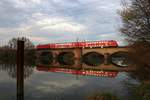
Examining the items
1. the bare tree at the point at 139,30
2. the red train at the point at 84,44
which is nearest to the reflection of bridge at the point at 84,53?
the red train at the point at 84,44

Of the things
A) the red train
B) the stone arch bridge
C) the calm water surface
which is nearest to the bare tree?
the calm water surface

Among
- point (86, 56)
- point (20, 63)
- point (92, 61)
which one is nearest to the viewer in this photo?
point (20, 63)

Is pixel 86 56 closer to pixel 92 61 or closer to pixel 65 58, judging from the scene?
pixel 92 61

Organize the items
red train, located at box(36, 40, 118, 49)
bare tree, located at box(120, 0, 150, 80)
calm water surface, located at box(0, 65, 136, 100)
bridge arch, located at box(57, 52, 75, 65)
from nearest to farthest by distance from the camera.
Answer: calm water surface, located at box(0, 65, 136, 100) < bare tree, located at box(120, 0, 150, 80) < red train, located at box(36, 40, 118, 49) < bridge arch, located at box(57, 52, 75, 65)

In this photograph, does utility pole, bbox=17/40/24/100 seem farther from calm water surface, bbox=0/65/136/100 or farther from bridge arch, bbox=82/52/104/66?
bridge arch, bbox=82/52/104/66

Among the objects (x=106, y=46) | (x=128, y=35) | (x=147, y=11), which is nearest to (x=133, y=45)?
(x=128, y=35)

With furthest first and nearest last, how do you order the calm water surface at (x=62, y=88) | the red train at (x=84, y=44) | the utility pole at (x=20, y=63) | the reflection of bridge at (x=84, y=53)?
1. the red train at (x=84, y=44)
2. the reflection of bridge at (x=84, y=53)
3. the calm water surface at (x=62, y=88)
4. the utility pole at (x=20, y=63)

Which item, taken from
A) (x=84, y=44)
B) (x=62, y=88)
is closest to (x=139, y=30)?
(x=62, y=88)

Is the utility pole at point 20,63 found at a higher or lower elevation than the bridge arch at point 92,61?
higher

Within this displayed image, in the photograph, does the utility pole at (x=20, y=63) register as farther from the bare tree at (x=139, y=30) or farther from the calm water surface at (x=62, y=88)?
the bare tree at (x=139, y=30)

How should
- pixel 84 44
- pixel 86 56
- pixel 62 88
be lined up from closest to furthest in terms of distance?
pixel 62 88, pixel 84 44, pixel 86 56

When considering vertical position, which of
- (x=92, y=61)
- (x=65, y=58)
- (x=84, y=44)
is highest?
(x=84, y=44)

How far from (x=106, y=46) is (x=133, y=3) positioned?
186 feet

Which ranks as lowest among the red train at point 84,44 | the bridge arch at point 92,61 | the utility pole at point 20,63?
the bridge arch at point 92,61
